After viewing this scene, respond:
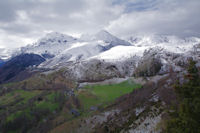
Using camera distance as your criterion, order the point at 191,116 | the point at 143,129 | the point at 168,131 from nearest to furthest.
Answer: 1. the point at 191,116
2. the point at 168,131
3. the point at 143,129

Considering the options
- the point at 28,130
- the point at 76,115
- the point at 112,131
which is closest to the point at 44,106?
the point at 28,130

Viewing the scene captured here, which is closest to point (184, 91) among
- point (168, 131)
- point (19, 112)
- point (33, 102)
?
point (168, 131)

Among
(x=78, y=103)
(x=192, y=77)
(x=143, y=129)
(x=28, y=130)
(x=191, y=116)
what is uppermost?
(x=192, y=77)

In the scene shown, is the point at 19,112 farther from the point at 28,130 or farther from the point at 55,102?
the point at 55,102

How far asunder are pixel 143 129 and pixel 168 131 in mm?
30837

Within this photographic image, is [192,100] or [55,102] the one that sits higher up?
[192,100]

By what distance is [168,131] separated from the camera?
19.8 meters

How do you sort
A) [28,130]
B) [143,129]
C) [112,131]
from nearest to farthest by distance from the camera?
[143,129] → [112,131] → [28,130]

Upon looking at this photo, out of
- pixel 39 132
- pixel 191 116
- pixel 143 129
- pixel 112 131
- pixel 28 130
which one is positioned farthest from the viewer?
pixel 28 130

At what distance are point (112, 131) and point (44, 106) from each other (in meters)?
85.1

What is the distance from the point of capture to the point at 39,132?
95.0 metres

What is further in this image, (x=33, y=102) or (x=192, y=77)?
(x=33, y=102)

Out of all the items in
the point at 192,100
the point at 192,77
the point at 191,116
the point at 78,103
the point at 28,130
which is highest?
the point at 192,77

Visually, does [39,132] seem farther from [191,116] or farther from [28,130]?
[191,116]
